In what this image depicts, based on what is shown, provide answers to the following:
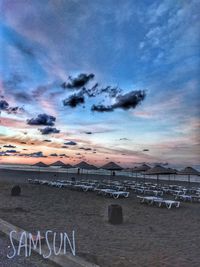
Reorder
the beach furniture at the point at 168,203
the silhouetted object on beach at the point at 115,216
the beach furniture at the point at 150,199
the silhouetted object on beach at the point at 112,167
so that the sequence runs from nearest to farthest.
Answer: the silhouetted object on beach at the point at 115,216, the beach furniture at the point at 168,203, the beach furniture at the point at 150,199, the silhouetted object on beach at the point at 112,167

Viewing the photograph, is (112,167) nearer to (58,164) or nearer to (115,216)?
(58,164)

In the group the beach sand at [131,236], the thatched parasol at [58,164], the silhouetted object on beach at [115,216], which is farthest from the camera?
the thatched parasol at [58,164]

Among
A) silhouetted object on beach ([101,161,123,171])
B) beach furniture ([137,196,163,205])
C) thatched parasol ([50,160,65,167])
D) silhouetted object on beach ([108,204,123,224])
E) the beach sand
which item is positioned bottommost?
the beach sand

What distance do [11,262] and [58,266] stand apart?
2.39 ft

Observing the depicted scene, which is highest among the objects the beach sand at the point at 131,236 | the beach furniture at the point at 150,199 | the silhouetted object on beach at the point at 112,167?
the silhouetted object on beach at the point at 112,167

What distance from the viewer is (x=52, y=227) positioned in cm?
914

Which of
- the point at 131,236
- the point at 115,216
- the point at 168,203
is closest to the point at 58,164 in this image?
the point at 168,203

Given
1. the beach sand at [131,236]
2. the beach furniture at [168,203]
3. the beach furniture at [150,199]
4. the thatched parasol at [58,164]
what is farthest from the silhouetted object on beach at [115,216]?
the thatched parasol at [58,164]

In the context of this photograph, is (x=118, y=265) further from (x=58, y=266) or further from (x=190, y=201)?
(x=190, y=201)

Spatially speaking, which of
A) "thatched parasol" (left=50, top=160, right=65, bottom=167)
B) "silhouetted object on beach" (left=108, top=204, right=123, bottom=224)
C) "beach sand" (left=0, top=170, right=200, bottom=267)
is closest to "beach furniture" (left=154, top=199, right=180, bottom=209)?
"beach sand" (left=0, top=170, right=200, bottom=267)

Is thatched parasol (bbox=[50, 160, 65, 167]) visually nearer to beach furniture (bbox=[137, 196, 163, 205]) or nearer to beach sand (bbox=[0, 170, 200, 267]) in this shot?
beach furniture (bbox=[137, 196, 163, 205])

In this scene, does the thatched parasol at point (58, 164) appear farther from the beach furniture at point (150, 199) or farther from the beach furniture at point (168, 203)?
the beach furniture at point (168, 203)

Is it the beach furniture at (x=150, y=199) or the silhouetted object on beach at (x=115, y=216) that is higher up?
the beach furniture at (x=150, y=199)

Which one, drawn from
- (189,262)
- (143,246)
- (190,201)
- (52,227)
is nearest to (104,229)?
(52,227)
